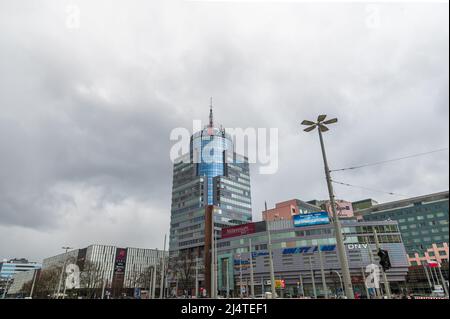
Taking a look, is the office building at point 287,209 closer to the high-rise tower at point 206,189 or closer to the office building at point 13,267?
the high-rise tower at point 206,189

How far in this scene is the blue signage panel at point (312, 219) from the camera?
7038cm

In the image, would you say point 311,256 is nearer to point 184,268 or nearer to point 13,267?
point 184,268

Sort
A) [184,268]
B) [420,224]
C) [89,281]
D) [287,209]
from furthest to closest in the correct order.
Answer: [420,224], [287,209], [184,268], [89,281]

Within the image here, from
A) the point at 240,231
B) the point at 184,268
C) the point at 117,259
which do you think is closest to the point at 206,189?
the point at 240,231

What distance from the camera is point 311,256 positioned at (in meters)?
67.6

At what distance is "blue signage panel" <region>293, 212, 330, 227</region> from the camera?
7038cm

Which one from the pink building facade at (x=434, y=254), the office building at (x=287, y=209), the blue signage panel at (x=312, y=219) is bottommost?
the pink building facade at (x=434, y=254)

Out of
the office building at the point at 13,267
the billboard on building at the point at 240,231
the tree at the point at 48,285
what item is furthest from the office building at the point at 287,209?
the office building at the point at 13,267

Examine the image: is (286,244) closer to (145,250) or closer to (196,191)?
(196,191)

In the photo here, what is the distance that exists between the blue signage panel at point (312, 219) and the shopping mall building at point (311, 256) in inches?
33.3

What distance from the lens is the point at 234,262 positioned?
81.4 metres

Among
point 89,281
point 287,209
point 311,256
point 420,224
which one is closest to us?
point 311,256

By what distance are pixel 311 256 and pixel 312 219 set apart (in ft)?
29.8
